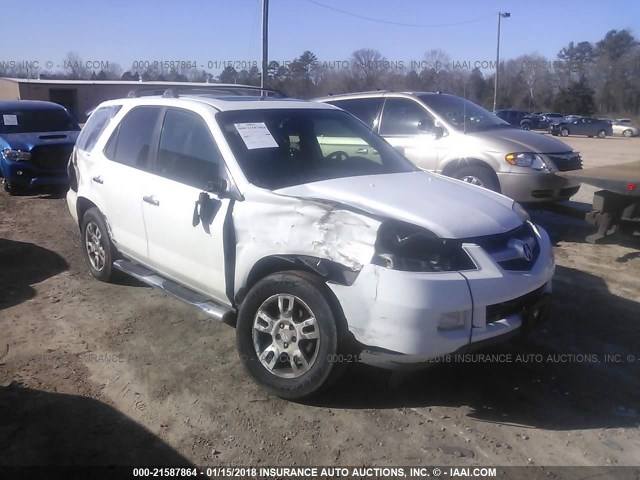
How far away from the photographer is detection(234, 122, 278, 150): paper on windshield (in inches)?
168

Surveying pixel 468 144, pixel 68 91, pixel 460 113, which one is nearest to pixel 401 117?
pixel 460 113

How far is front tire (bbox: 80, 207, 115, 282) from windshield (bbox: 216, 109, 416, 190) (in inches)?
72.6

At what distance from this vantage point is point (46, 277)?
20.0 feet

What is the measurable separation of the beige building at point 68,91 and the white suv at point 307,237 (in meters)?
40.8

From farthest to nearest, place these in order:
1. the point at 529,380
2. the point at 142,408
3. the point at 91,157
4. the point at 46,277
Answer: the point at 46,277 < the point at 91,157 < the point at 529,380 < the point at 142,408

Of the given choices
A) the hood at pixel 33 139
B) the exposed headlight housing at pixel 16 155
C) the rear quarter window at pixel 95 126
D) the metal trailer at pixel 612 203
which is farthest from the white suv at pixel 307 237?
the hood at pixel 33 139

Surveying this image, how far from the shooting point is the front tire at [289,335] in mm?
3412

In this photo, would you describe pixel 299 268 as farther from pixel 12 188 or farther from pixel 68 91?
pixel 68 91

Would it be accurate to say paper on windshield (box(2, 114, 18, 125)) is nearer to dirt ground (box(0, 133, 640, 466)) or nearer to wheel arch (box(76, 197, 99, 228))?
wheel arch (box(76, 197, 99, 228))

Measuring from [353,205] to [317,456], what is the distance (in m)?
1.49

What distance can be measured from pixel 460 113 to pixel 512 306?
17.7 ft

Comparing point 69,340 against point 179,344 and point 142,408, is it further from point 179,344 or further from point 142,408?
point 142,408

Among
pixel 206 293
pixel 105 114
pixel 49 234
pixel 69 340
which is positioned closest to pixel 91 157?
pixel 105 114

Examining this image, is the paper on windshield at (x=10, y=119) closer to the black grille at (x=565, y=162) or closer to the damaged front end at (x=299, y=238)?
the damaged front end at (x=299, y=238)
